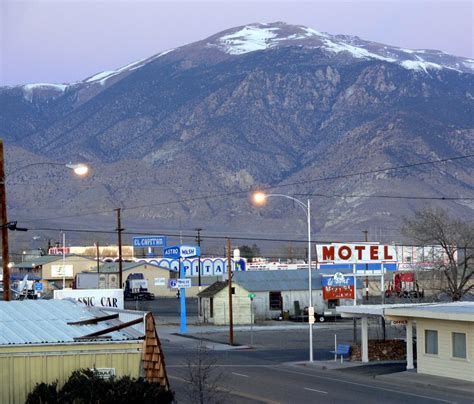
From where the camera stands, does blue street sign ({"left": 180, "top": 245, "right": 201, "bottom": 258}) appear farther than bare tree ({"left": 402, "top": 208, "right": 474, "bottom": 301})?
Yes

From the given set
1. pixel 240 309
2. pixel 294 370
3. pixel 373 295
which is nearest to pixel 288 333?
pixel 240 309

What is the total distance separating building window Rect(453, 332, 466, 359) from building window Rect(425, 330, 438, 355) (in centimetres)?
140

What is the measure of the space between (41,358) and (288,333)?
4900 centimetres

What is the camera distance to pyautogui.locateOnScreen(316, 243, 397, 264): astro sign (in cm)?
5909

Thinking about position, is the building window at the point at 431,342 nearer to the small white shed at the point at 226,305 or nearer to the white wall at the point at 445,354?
the white wall at the point at 445,354

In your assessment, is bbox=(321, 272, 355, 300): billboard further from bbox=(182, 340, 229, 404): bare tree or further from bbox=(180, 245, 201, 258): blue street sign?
bbox=(180, 245, 201, 258): blue street sign

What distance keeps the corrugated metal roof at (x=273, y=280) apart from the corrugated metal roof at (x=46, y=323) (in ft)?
185

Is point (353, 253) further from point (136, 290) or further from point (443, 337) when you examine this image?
point (136, 290)

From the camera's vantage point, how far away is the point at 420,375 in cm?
4444

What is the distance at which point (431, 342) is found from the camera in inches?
1750

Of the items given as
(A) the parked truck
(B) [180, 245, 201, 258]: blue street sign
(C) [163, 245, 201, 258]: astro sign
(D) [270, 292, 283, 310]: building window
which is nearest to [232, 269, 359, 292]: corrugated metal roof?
(D) [270, 292, 283, 310]: building window

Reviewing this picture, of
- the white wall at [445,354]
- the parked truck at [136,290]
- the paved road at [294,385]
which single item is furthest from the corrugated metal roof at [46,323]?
the parked truck at [136,290]

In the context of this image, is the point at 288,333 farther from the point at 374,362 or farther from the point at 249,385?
the point at 249,385

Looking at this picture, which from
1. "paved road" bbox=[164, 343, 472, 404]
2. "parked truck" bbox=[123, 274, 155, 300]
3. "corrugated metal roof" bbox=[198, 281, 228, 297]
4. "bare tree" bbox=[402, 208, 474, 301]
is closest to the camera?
"paved road" bbox=[164, 343, 472, 404]
